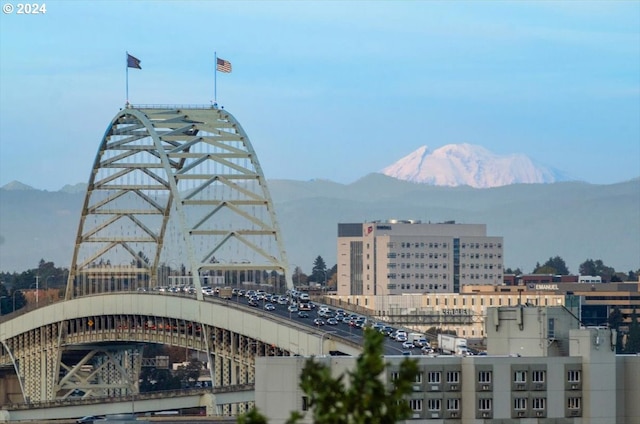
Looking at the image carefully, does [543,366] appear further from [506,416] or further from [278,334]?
[278,334]

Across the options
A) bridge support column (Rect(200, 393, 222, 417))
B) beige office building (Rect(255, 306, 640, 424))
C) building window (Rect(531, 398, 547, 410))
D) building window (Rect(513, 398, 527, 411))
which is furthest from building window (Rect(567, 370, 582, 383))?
bridge support column (Rect(200, 393, 222, 417))

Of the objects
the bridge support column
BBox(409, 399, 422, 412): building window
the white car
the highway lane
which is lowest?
the bridge support column

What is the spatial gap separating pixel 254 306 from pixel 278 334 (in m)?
18.1

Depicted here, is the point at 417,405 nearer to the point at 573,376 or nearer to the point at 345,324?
the point at 573,376

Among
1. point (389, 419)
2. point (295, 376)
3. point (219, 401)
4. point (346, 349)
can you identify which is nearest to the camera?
point (389, 419)

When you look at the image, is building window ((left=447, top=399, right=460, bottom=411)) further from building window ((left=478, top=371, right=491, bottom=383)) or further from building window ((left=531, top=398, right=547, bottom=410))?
building window ((left=531, top=398, right=547, bottom=410))

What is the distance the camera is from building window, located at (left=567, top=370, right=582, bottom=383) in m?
109

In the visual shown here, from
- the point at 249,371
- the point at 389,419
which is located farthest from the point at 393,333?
the point at 389,419

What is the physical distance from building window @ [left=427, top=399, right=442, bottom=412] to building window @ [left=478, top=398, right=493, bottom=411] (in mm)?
1822

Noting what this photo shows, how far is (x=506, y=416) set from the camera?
107750 millimetres

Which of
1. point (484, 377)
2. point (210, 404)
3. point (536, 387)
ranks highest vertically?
point (484, 377)

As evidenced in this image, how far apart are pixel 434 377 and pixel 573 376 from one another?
21.8 feet

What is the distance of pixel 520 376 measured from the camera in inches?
4262

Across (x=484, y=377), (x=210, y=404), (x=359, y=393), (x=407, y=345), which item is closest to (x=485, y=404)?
(x=484, y=377)
